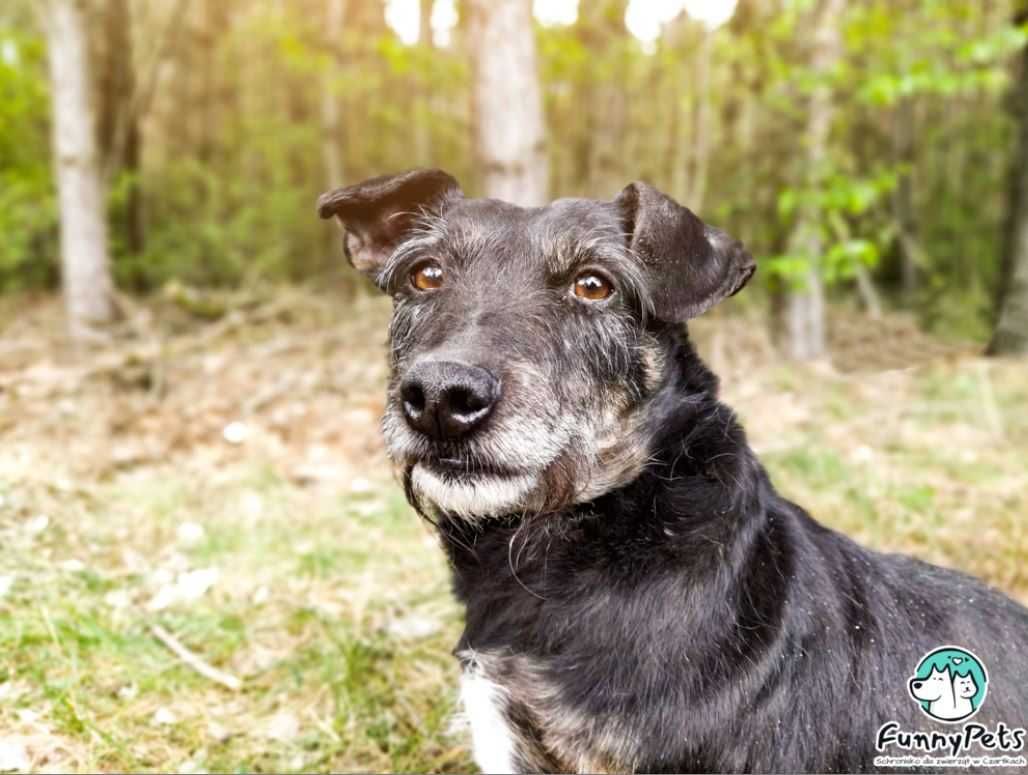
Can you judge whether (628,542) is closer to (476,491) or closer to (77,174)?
(476,491)

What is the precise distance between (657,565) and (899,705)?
34.4 inches

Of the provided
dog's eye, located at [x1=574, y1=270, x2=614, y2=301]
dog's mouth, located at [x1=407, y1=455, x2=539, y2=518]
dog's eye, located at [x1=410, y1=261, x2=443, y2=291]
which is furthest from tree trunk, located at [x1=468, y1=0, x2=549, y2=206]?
dog's mouth, located at [x1=407, y1=455, x2=539, y2=518]

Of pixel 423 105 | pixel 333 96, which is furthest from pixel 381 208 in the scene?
pixel 423 105

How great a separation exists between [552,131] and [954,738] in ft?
66.0

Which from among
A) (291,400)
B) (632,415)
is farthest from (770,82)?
(632,415)

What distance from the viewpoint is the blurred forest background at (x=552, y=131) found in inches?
353

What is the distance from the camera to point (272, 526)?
570cm

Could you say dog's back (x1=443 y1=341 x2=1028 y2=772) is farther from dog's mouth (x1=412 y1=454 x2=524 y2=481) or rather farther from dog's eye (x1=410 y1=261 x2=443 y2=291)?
dog's eye (x1=410 y1=261 x2=443 y2=291)

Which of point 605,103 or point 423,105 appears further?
point 423,105

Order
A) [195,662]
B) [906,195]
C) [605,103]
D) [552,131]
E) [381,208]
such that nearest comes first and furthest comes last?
1. [381,208]
2. [195,662]
3. [605,103]
4. [906,195]
5. [552,131]

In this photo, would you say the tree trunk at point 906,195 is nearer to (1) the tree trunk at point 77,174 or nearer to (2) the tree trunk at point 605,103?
(2) the tree trunk at point 605,103

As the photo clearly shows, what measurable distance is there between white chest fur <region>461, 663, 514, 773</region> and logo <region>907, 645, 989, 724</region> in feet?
4.15

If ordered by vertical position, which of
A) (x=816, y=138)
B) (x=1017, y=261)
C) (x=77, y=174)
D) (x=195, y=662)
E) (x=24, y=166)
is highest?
(x=816, y=138)

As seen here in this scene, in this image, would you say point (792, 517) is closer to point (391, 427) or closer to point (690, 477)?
point (690, 477)
